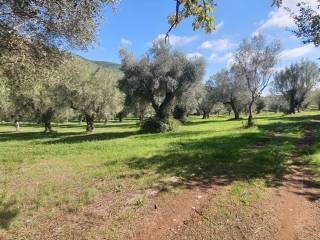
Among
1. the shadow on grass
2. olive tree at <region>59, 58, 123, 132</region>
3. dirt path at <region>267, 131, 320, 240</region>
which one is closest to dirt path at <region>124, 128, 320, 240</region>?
dirt path at <region>267, 131, 320, 240</region>

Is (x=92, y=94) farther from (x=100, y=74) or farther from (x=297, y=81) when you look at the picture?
(x=297, y=81)

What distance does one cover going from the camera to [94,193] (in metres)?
10.8

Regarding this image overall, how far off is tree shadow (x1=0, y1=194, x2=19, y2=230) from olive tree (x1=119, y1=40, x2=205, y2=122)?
2958 cm

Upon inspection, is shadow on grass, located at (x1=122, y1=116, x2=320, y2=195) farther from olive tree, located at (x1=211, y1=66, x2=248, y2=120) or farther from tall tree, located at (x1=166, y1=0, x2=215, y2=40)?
olive tree, located at (x1=211, y1=66, x2=248, y2=120)

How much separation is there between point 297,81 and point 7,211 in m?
99.2

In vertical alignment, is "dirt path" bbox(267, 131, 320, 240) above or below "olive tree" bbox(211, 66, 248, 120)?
below

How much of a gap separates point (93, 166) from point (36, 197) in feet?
16.1

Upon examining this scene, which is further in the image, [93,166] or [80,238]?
[93,166]

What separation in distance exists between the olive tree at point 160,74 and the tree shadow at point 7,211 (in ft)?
97.0

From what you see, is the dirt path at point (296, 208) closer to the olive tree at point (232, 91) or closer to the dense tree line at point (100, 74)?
the dense tree line at point (100, 74)

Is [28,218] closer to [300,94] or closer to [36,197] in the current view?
[36,197]

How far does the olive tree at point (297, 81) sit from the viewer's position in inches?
3732

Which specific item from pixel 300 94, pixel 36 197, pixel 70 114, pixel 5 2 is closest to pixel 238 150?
pixel 36 197

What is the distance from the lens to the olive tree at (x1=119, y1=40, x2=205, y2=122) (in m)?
39.3
